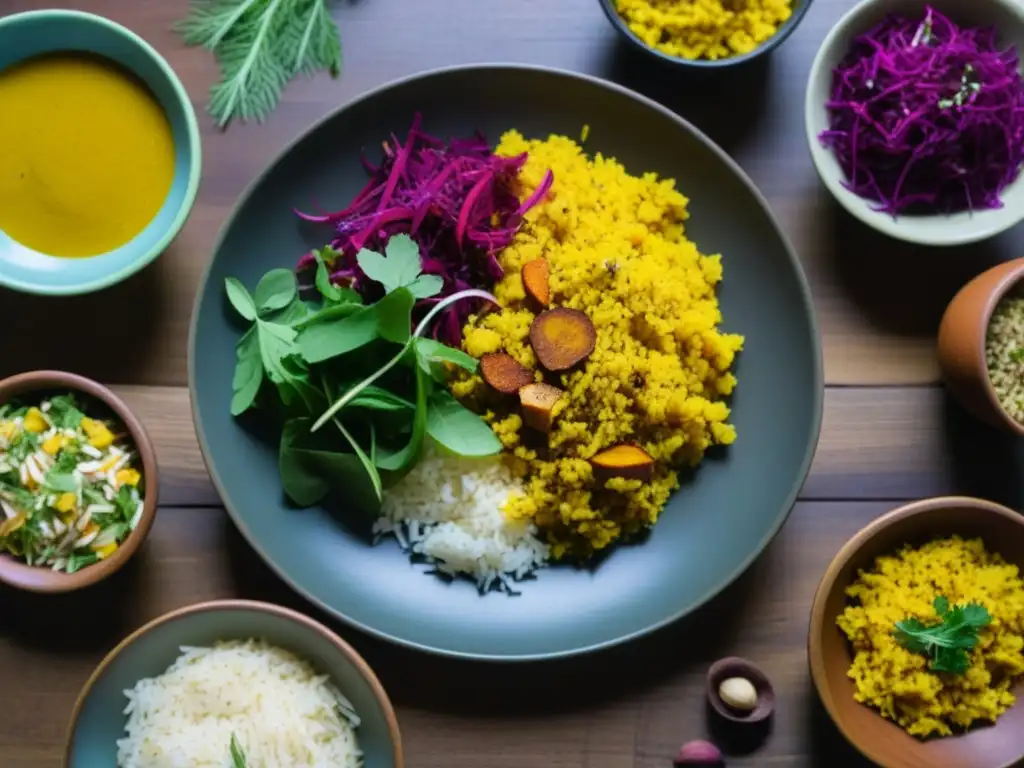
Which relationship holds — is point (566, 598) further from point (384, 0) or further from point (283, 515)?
point (384, 0)

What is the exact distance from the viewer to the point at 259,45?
5.99 feet

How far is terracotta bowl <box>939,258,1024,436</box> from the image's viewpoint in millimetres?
1642

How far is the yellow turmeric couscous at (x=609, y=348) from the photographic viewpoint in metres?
1.64

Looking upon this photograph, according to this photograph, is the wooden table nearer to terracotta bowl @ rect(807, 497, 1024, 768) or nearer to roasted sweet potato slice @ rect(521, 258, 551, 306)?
Answer: terracotta bowl @ rect(807, 497, 1024, 768)

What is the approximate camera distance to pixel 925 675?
5.36 feet

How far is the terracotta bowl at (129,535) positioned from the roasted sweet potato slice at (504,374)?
21.5 inches

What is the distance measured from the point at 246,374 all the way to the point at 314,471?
197 mm

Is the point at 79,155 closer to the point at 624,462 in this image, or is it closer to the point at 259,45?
the point at 259,45

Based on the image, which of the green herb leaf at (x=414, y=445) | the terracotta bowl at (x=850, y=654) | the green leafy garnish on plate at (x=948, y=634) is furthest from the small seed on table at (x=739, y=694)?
the green herb leaf at (x=414, y=445)

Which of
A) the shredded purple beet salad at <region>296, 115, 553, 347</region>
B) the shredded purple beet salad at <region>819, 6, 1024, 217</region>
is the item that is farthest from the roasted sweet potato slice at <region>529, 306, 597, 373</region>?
the shredded purple beet salad at <region>819, 6, 1024, 217</region>

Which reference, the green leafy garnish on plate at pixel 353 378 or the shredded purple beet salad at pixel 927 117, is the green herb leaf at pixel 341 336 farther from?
the shredded purple beet salad at pixel 927 117

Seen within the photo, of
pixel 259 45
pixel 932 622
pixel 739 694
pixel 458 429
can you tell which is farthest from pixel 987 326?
pixel 259 45

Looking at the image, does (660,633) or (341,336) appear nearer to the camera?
(341,336)

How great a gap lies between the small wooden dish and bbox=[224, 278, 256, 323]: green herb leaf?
38.2 inches
